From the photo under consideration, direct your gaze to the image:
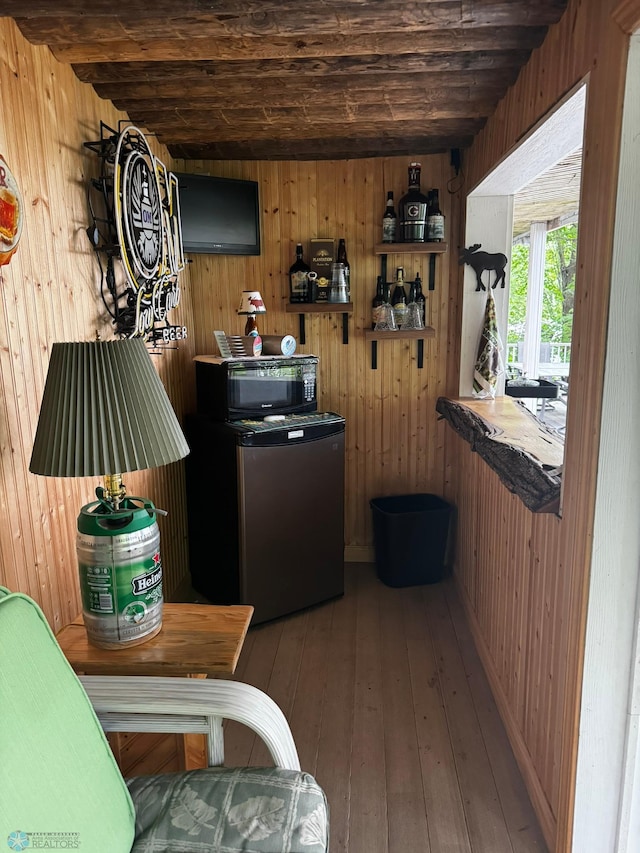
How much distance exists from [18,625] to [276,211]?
2.67 metres

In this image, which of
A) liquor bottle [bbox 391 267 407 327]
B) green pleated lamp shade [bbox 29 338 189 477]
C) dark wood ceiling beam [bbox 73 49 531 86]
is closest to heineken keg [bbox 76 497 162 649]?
green pleated lamp shade [bbox 29 338 189 477]

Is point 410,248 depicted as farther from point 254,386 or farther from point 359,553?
point 359,553

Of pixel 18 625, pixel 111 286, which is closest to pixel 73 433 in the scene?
pixel 18 625

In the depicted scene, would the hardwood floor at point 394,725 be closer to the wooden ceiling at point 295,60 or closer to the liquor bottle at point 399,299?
the liquor bottle at point 399,299

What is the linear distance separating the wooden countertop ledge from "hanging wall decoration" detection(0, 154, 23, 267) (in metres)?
1.52

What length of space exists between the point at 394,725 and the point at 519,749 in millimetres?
446

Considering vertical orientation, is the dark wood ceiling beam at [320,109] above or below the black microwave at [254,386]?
above

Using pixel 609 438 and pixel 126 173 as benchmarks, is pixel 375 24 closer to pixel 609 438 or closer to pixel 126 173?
pixel 126 173

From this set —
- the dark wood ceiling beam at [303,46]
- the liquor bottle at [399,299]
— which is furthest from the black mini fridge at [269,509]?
the dark wood ceiling beam at [303,46]

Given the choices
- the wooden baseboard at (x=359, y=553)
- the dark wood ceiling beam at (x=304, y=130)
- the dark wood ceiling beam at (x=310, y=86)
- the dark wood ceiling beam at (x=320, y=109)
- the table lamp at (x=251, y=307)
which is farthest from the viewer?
the wooden baseboard at (x=359, y=553)

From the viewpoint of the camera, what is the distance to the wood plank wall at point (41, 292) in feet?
4.93

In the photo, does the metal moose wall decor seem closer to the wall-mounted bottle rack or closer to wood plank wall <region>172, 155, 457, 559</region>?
the wall-mounted bottle rack

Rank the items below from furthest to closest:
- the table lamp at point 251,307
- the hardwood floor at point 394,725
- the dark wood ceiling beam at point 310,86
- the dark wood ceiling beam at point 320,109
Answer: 1. the table lamp at point 251,307
2. the dark wood ceiling beam at point 320,109
3. the dark wood ceiling beam at point 310,86
4. the hardwood floor at point 394,725

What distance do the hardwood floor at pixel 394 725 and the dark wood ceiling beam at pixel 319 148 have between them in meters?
2.30
